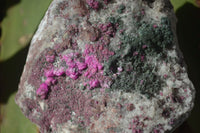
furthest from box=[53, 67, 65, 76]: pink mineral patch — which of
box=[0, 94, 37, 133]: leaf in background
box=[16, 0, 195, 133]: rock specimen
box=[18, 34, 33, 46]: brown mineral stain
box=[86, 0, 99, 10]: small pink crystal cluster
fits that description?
box=[18, 34, 33, 46]: brown mineral stain

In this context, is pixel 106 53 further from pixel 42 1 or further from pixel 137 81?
pixel 42 1

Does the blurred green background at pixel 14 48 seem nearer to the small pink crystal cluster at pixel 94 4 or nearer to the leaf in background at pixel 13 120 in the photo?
the leaf in background at pixel 13 120

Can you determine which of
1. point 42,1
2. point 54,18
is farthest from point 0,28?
point 54,18

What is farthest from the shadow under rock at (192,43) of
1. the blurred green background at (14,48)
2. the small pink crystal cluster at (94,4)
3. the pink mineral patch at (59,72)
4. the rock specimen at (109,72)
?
the blurred green background at (14,48)

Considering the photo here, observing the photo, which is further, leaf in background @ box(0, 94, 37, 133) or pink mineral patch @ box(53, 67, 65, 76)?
leaf in background @ box(0, 94, 37, 133)

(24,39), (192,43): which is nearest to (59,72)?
(192,43)

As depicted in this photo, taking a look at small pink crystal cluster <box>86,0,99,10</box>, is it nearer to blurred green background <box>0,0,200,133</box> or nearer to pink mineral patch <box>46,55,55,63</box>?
pink mineral patch <box>46,55,55,63</box>
